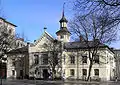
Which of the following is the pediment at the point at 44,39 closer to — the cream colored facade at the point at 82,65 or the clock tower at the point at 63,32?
the cream colored facade at the point at 82,65

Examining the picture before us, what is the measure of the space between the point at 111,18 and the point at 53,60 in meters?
56.6

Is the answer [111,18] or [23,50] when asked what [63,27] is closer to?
[23,50]

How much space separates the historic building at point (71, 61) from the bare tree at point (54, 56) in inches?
36.9

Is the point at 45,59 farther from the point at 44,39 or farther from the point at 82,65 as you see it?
the point at 82,65

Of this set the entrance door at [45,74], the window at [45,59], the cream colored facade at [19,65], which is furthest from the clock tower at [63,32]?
the entrance door at [45,74]

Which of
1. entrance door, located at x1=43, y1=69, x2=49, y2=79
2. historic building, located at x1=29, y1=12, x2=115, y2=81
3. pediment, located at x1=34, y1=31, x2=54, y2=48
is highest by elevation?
pediment, located at x1=34, y1=31, x2=54, y2=48

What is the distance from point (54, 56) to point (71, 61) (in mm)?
6516

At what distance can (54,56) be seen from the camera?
75500 mm

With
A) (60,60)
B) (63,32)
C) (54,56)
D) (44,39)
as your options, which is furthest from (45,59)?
(63,32)

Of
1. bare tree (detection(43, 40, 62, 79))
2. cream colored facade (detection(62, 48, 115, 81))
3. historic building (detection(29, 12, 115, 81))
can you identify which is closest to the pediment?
historic building (detection(29, 12, 115, 81))

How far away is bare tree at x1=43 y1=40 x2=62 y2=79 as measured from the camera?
Answer: 247 feet

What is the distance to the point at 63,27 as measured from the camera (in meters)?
91.9

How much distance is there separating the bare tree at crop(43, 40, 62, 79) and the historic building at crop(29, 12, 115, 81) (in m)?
0.94

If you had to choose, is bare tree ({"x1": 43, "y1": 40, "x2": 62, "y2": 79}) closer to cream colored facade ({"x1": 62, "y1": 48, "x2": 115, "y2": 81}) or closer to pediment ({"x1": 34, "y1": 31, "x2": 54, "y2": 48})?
pediment ({"x1": 34, "y1": 31, "x2": 54, "y2": 48})
